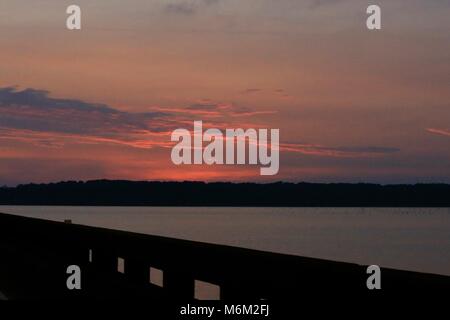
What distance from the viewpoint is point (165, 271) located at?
11.4 meters

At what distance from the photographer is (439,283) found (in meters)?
7.27

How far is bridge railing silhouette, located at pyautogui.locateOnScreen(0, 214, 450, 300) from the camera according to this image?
8.30 meters

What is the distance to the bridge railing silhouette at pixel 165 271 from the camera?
8.30 metres
